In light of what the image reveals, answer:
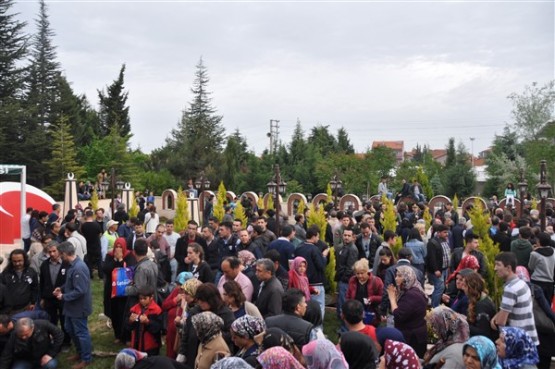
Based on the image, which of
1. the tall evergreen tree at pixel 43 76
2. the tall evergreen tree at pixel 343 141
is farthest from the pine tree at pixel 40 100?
the tall evergreen tree at pixel 343 141

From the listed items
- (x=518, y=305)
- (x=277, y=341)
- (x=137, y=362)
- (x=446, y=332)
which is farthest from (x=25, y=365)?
(x=518, y=305)

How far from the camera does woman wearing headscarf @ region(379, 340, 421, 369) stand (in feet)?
14.3

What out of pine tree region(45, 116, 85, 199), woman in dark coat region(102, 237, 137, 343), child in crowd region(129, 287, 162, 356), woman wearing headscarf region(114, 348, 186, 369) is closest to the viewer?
woman wearing headscarf region(114, 348, 186, 369)

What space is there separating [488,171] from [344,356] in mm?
44413

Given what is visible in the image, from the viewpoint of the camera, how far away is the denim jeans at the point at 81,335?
25.3 ft

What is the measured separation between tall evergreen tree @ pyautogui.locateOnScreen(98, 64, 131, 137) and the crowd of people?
43337mm

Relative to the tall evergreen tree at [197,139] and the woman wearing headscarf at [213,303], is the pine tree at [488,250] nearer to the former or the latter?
the woman wearing headscarf at [213,303]

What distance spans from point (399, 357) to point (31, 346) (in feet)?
14.2

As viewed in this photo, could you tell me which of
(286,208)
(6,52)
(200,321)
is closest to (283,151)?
(286,208)

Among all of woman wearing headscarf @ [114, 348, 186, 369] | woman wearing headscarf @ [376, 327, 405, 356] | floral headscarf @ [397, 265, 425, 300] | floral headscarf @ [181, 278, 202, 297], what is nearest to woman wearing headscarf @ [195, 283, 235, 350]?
floral headscarf @ [181, 278, 202, 297]

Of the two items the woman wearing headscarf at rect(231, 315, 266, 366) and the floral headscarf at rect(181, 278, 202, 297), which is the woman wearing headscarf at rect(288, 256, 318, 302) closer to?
the floral headscarf at rect(181, 278, 202, 297)

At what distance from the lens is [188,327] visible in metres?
5.49

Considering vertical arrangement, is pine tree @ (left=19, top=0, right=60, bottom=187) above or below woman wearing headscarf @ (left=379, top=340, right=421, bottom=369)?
A: above

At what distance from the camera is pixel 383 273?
25.8 ft
